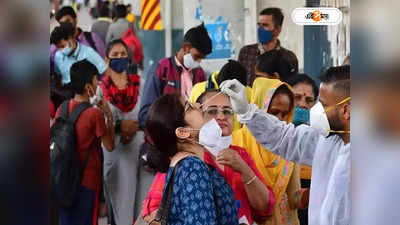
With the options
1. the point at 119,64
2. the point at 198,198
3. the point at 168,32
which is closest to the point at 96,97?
the point at 119,64

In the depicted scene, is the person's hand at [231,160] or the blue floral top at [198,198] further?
the person's hand at [231,160]

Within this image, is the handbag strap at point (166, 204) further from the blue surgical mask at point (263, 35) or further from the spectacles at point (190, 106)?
the blue surgical mask at point (263, 35)

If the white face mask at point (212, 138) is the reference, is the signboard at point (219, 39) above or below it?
above

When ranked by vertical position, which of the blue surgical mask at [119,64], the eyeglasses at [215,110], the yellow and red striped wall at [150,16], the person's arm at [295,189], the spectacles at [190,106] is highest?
the yellow and red striped wall at [150,16]

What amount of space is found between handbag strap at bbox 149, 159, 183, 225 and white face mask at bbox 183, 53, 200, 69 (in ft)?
1.42

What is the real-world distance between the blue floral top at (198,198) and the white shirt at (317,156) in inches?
12.0

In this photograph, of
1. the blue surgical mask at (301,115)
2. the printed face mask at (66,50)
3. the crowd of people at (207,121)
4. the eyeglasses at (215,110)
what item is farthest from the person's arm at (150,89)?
the blue surgical mask at (301,115)

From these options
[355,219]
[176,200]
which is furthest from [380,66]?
[176,200]

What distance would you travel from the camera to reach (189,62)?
323 cm

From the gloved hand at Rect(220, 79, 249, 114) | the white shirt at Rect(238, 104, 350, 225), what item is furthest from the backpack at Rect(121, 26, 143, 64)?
the white shirt at Rect(238, 104, 350, 225)

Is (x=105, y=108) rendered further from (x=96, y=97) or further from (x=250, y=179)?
(x=250, y=179)

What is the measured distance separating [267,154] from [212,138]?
10.8 inches

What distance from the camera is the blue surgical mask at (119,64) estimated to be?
3260 mm

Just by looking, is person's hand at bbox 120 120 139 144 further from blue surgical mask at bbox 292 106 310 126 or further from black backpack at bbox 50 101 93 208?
blue surgical mask at bbox 292 106 310 126
